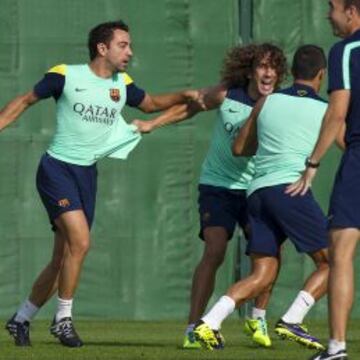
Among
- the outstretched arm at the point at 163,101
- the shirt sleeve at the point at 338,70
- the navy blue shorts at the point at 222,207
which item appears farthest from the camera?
the outstretched arm at the point at 163,101

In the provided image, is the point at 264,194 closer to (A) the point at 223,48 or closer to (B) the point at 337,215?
(B) the point at 337,215

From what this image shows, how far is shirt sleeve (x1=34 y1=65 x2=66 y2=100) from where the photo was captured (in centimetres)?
1044

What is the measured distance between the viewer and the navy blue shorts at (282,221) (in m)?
9.78

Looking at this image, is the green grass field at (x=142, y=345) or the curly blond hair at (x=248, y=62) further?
the curly blond hair at (x=248, y=62)

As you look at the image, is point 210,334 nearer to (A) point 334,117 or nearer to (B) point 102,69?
(A) point 334,117

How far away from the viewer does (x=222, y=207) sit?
10547 millimetres

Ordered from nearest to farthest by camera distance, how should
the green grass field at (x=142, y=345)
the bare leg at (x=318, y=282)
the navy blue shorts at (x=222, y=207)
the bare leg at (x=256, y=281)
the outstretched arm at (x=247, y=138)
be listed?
the green grass field at (x=142, y=345) < the bare leg at (x=256, y=281) < the outstretched arm at (x=247, y=138) < the bare leg at (x=318, y=282) < the navy blue shorts at (x=222, y=207)

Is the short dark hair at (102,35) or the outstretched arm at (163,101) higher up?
the short dark hair at (102,35)

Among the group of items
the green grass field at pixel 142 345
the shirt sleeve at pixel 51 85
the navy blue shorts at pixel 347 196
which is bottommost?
the green grass field at pixel 142 345

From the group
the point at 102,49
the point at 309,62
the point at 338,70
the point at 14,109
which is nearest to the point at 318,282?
the point at 309,62

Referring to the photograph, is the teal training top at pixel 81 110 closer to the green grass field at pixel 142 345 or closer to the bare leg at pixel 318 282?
the green grass field at pixel 142 345

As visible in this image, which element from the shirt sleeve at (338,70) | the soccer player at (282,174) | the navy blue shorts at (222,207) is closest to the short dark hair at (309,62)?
the soccer player at (282,174)

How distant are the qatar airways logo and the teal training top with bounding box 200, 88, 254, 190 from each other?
27.4 inches

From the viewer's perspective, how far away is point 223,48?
1469cm
